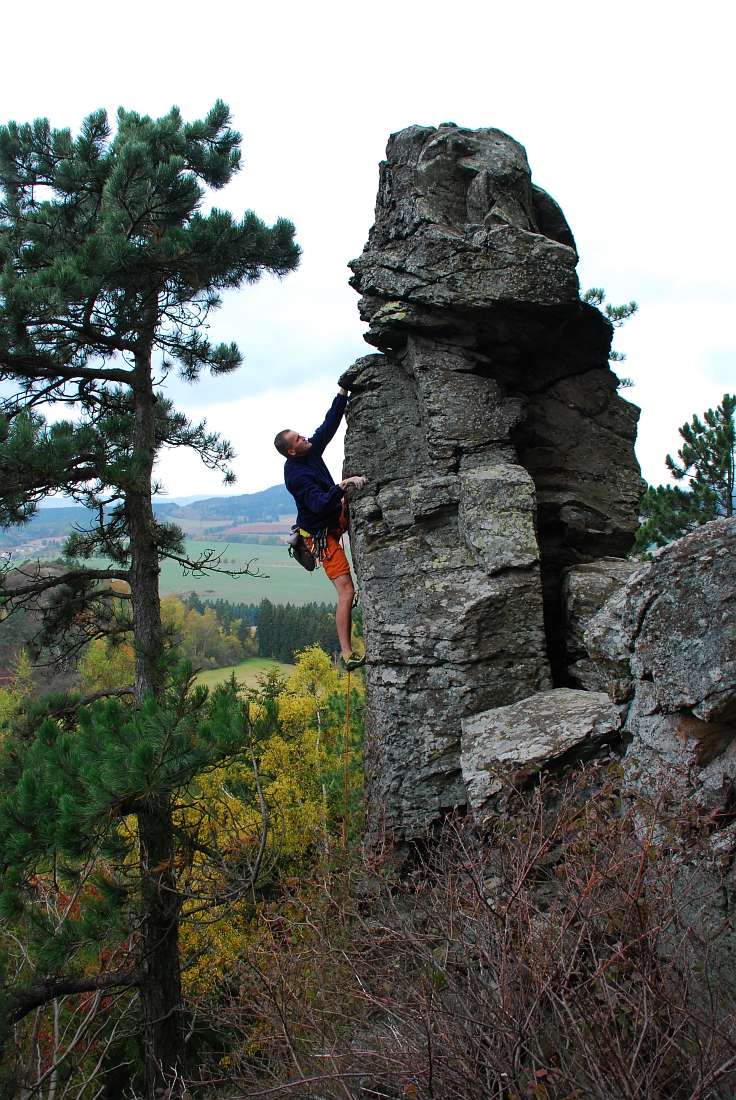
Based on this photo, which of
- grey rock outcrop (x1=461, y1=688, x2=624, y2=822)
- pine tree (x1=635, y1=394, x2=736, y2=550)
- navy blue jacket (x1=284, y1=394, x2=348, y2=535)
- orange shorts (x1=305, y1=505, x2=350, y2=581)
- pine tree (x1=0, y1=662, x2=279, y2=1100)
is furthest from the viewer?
pine tree (x1=635, y1=394, x2=736, y2=550)

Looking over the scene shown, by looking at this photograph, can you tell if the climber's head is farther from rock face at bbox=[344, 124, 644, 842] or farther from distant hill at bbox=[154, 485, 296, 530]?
distant hill at bbox=[154, 485, 296, 530]

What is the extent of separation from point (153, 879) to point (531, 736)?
345 centimetres

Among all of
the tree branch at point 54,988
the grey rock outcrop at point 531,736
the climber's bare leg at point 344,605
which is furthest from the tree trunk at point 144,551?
the grey rock outcrop at point 531,736

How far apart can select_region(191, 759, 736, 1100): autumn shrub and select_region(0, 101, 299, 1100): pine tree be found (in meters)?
2.90

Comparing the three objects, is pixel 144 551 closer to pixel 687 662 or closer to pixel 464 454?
pixel 464 454

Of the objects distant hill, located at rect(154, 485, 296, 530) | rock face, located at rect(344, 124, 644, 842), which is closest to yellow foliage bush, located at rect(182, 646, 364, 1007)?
rock face, located at rect(344, 124, 644, 842)

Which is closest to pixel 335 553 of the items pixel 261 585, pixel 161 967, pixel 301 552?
pixel 301 552

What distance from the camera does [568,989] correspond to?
131 inches

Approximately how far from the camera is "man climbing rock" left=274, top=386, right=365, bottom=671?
739 centimetres

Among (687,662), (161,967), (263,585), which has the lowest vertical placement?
(263,585)

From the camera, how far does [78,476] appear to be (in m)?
7.80

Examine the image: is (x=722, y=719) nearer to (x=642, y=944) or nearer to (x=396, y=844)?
(x=642, y=944)

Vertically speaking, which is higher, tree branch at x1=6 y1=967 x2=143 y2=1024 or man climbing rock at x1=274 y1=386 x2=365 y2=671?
man climbing rock at x1=274 y1=386 x2=365 y2=671

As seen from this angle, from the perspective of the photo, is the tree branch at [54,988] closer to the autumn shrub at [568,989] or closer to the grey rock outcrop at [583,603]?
the autumn shrub at [568,989]
